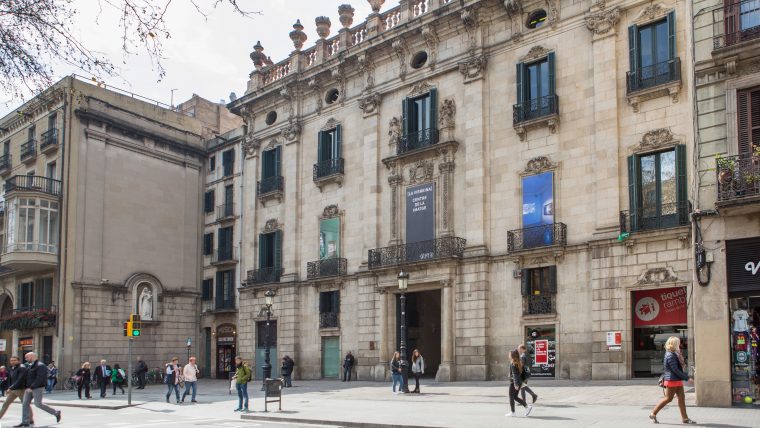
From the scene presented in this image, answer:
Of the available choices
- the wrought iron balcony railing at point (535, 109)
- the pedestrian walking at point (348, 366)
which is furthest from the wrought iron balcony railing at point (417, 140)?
the pedestrian walking at point (348, 366)

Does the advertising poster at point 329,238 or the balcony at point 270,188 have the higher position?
the balcony at point 270,188

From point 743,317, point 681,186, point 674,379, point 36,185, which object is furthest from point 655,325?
point 36,185

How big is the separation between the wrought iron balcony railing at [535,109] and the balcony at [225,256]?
21.6m

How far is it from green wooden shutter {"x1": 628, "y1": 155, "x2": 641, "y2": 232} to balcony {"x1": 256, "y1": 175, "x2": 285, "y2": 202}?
20.1m

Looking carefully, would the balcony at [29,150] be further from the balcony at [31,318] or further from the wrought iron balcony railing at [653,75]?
the wrought iron balcony railing at [653,75]

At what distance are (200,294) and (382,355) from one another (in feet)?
61.0

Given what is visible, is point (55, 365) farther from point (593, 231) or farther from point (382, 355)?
point (593, 231)

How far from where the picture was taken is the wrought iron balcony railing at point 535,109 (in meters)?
30.9

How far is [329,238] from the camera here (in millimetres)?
39750

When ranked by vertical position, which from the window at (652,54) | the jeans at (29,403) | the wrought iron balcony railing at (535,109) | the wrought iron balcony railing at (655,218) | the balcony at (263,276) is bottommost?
the jeans at (29,403)

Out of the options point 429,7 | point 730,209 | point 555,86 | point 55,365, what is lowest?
point 55,365

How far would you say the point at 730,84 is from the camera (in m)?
19.5

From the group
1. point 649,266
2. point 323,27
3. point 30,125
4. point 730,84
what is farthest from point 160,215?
point 730,84

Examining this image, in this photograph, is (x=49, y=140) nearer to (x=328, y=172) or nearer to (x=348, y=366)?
(x=328, y=172)
